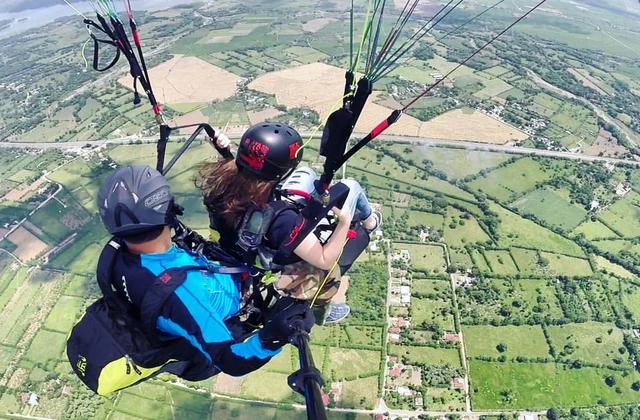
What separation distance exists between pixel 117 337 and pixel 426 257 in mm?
16171

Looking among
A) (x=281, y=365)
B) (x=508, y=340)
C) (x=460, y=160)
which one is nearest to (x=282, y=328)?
(x=281, y=365)

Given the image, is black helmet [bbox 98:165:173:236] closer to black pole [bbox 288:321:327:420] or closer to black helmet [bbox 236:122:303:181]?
black helmet [bbox 236:122:303:181]

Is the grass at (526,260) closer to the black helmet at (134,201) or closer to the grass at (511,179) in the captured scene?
the grass at (511,179)

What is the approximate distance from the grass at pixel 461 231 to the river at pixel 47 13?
4233 cm

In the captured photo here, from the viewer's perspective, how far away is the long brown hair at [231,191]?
2.43 meters

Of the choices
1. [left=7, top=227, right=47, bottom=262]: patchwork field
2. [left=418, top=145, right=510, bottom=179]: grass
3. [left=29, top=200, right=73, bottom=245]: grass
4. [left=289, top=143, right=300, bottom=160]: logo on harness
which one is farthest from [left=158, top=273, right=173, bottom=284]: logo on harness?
[left=418, top=145, right=510, bottom=179]: grass

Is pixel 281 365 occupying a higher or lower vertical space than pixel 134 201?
lower

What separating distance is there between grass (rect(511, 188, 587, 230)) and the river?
42918mm

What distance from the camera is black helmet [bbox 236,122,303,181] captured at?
2400mm

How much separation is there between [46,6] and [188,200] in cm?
4745

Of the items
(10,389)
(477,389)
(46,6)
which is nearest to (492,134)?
(477,389)

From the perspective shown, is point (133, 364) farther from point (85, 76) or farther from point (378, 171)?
point (85, 76)

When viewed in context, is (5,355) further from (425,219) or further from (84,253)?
(425,219)

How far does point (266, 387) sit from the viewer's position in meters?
12.6
